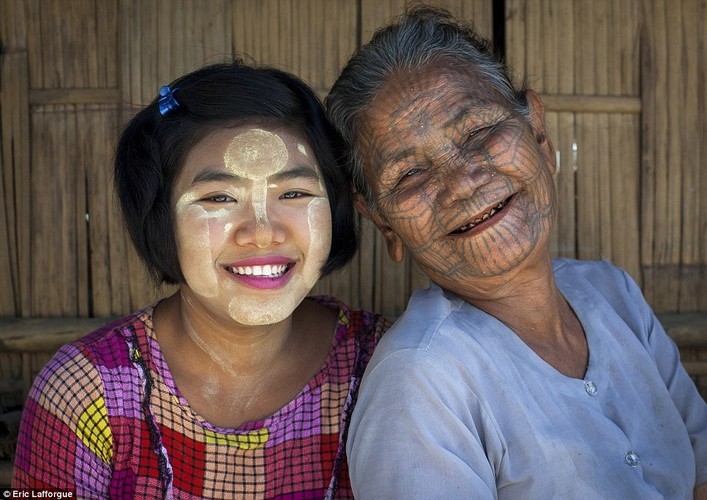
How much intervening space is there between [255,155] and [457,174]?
0.54 meters

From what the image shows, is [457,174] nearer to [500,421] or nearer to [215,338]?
[500,421]

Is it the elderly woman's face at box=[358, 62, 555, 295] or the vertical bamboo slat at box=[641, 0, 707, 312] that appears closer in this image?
the elderly woman's face at box=[358, 62, 555, 295]

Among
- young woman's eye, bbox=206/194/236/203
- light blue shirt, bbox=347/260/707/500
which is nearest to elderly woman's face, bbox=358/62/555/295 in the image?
light blue shirt, bbox=347/260/707/500

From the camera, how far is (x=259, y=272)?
7.09 ft

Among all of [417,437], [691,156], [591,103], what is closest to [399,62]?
[417,437]

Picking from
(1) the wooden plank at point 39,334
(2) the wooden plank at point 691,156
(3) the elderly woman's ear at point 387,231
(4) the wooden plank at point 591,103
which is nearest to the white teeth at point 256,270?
(3) the elderly woman's ear at point 387,231

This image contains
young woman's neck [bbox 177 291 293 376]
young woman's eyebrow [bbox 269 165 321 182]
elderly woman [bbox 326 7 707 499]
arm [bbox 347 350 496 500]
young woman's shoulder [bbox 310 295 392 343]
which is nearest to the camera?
arm [bbox 347 350 496 500]

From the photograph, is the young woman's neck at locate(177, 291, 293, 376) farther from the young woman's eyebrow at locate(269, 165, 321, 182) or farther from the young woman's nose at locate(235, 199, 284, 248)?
the young woman's eyebrow at locate(269, 165, 321, 182)

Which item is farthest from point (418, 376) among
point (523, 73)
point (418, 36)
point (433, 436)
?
point (523, 73)

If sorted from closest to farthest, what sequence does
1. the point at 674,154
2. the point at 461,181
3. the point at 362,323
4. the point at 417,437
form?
the point at 417,437, the point at 461,181, the point at 362,323, the point at 674,154

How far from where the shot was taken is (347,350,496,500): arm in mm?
1749

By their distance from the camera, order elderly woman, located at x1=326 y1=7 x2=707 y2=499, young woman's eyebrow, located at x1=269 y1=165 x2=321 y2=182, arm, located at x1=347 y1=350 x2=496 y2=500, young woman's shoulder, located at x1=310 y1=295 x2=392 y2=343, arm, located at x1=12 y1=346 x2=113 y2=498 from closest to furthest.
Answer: arm, located at x1=347 y1=350 x2=496 y2=500
elderly woman, located at x1=326 y1=7 x2=707 y2=499
arm, located at x1=12 y1=346 x2=113 y2=498
young woman's eyebrow, located at x1=269 y1=165 x2=321 y2=182
young woman's shoulder, located at x1=310 y1=295 x2=392 y2=343

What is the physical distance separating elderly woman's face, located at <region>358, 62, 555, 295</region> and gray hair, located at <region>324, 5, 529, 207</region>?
3 cm

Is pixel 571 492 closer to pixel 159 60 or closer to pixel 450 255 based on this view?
pixel 450 255
